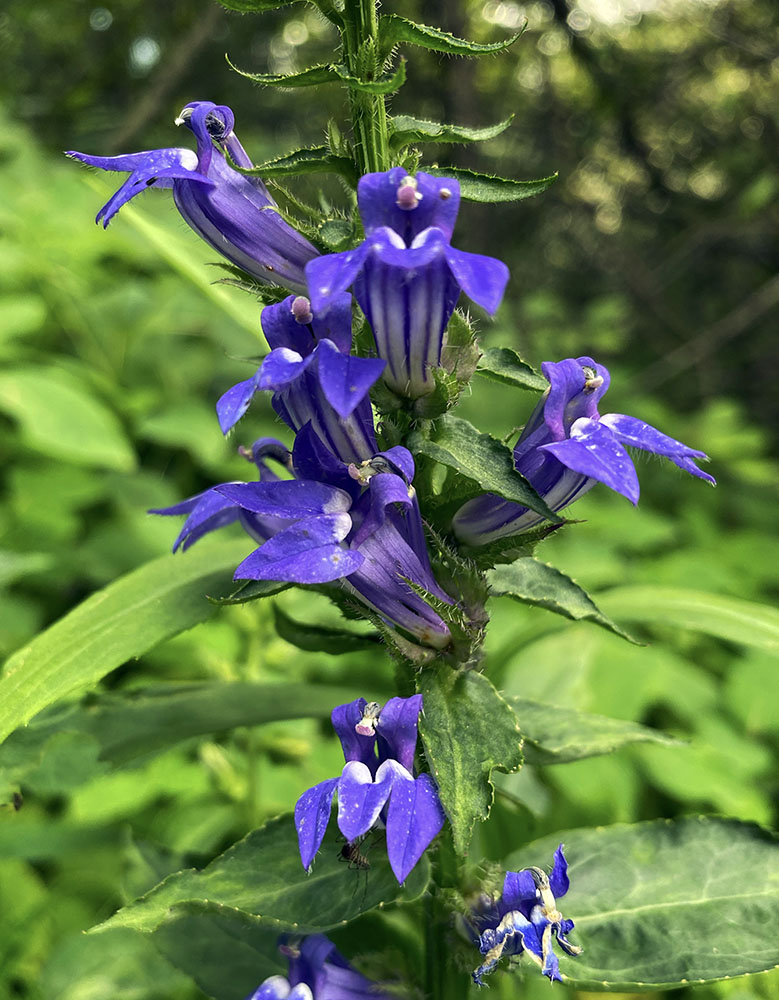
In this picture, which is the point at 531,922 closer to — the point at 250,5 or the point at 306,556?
the point at 306,556

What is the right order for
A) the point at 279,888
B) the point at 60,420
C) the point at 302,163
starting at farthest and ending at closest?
the point at 60,420, the point at 279,888, the point at 302,163

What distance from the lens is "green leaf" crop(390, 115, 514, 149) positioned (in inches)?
31.7

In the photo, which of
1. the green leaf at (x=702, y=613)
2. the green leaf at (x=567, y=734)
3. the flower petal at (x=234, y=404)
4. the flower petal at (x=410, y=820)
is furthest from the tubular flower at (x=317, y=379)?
the green leaf at (x=702, y=613)

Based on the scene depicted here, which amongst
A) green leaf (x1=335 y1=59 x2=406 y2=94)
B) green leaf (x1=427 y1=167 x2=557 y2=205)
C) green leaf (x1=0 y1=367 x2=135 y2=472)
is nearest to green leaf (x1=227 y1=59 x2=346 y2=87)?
green leaf (x1=335 y1=59 x2=406 y2=94)

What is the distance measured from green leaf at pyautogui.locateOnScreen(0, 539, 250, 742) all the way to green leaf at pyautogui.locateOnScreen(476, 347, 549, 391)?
0.45 m

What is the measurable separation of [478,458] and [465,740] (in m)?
0.28

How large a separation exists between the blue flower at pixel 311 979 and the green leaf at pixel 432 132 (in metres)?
0.89

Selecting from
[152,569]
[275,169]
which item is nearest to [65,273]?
[152,569]

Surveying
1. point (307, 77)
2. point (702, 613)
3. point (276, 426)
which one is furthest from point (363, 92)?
point (276, 426)

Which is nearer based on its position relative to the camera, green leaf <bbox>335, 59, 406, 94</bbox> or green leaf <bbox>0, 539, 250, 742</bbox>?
green leaf <bbox>335, 59, 406, 94</bbox>

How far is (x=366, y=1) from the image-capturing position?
0.81 metres

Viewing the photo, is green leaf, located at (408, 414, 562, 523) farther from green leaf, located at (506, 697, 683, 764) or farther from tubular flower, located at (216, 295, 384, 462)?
green leaf, located at (506, 697, 683, 764)

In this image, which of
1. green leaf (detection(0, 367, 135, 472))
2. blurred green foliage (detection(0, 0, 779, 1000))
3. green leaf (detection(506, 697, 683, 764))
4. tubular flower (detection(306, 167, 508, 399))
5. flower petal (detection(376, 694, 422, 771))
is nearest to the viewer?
tubular flower (detection(306, 167, 508, 399))

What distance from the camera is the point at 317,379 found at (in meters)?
0.81
